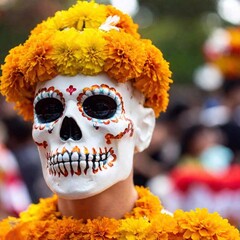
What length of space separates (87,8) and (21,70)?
1.47 ft

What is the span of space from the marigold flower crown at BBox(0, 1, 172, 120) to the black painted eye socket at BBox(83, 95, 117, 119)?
0.11 meters

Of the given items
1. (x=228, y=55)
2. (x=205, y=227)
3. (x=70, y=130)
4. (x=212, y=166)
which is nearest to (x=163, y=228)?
(x=205, y=227)

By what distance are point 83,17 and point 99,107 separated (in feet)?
1.52

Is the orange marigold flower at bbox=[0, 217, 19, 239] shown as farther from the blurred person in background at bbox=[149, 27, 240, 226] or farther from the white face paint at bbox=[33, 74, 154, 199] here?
the blurred person in background at bbox=[149, 27, 240, 226]

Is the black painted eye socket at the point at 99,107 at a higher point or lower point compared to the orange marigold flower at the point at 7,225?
higher

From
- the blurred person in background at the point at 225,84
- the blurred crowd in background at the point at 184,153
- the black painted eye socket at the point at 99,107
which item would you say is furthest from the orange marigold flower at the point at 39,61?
the blurred person in background at the point at 225,84

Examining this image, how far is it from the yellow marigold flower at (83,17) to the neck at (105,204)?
765 millimetres

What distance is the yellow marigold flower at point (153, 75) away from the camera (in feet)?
13.4

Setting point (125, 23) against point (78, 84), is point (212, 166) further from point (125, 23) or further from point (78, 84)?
point (78, 84)

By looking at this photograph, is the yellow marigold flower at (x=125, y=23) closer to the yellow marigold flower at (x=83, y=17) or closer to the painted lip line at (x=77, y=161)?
the yellow marigold flower at (x=83, y=17)

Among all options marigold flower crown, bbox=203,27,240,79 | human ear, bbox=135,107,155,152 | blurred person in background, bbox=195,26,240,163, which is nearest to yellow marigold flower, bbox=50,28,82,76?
human ear, bbox=135,107,155,152

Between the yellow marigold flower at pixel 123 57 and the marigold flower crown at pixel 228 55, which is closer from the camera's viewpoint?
the yellow marigold flower at pixel 123 57

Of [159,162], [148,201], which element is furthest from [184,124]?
[148,201]

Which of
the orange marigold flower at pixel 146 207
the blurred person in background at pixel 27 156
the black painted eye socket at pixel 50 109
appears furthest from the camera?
the blurred person in background at pixel 27 156
